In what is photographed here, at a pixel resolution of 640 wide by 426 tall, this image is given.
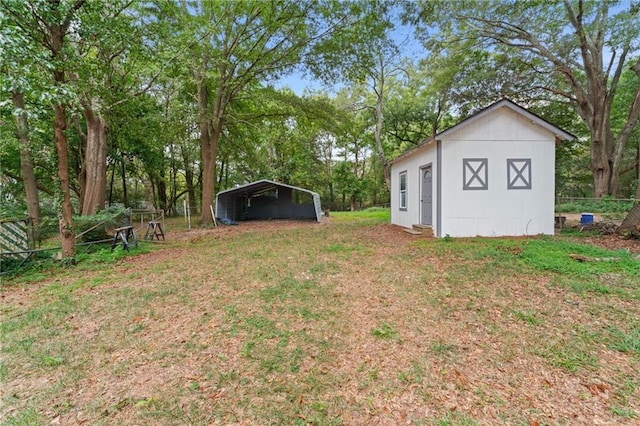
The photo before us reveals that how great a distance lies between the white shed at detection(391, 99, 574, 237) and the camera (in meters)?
7.79

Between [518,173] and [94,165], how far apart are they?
12.8m

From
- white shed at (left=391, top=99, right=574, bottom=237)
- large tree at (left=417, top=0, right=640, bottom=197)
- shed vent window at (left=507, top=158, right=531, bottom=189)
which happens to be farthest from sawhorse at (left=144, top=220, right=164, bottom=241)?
large tree at (left=417, top=0, right=640, bottom=197)

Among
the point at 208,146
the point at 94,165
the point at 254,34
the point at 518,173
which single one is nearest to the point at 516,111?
the point at 518,173

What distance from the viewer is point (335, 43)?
11203mm

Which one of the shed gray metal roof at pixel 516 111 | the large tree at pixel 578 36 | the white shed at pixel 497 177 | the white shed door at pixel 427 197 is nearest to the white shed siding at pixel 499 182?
the white shed at pixel 497 177

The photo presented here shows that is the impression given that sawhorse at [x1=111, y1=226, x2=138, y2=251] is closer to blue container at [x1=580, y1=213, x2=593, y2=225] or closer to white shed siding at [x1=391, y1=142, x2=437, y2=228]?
white shed siding at [x1=391, y1=142, x2=437, y2=228]

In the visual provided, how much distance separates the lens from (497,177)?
782 cm

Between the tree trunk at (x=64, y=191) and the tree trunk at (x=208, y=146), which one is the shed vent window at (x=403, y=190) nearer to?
the tree trunk at (x=208, y=146)

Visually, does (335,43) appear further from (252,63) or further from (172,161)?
(172,161)

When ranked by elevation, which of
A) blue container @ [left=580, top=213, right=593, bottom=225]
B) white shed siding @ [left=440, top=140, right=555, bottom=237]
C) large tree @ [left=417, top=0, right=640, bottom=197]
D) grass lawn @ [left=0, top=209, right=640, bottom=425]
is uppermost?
large tree @ [left=417, top=0, right=640, bottom=197]

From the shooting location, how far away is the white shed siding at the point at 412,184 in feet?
28.0

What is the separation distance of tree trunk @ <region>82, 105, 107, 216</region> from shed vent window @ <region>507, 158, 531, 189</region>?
12116 mm

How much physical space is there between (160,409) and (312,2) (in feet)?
39.5

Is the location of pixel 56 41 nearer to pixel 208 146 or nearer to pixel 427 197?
pixel 208 146
